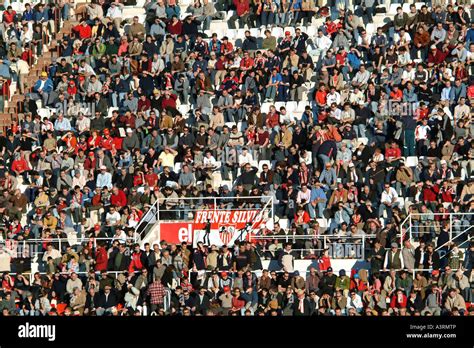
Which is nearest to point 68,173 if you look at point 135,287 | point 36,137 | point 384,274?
point 36,137

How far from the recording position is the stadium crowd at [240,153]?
1625 inches

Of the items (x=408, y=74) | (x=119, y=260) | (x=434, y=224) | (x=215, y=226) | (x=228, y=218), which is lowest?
(x=119, y=260)

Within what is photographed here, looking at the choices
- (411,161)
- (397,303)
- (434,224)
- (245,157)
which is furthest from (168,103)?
(397,303)

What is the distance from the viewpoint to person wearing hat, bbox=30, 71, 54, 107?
48.0 metres

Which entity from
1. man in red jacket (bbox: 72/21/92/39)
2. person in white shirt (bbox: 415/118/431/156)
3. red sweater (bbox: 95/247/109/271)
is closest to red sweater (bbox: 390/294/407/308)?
person in white shirt (bbox: 415/118/431/156)

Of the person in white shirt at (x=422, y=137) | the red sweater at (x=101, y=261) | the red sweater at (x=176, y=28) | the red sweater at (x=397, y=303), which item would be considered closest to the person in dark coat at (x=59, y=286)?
the red sweater at (x=101, y=261)

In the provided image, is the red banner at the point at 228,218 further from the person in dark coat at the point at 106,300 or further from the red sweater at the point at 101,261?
the person in dark coat at the point at 106,300

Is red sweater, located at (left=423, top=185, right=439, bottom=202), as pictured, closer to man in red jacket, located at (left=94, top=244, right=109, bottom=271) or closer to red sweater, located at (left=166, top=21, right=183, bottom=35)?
man in red jacket, located at (left=94, top=244, right=109, bottom=271)

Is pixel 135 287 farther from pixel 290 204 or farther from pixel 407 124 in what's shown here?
pixel 407 124

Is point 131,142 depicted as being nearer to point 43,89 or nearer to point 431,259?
point 43,89

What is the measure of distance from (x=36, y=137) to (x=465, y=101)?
923 centimetres

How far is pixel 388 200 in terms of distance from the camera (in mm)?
43094

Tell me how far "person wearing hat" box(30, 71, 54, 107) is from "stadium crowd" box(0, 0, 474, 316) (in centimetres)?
4

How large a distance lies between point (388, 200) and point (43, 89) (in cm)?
920
